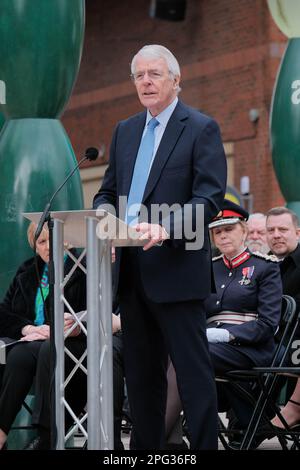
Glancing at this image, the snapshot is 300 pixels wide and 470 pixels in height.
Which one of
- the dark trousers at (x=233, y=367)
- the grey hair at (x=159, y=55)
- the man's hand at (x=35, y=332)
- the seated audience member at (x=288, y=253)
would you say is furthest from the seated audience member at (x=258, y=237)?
the grey hair at (x=159, y=55)

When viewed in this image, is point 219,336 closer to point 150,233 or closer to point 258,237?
point 150,233

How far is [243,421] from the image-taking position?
5434 millimetres

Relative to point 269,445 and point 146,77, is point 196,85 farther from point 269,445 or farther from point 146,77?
point 146,77

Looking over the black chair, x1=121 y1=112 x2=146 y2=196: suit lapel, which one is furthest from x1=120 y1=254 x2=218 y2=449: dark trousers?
the black chair

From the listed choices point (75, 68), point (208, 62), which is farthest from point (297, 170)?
point (208, 62)

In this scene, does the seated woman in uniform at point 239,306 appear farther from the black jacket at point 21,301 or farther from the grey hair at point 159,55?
the grey hair at point 159,55

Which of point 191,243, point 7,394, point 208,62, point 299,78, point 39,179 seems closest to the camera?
point 191,243

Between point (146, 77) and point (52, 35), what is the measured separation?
2.33 m

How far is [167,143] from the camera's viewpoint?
4008 millimetres

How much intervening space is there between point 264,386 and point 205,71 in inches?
496

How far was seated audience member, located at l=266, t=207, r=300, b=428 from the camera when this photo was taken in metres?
5.90

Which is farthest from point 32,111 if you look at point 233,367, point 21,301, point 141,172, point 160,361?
point 160,361

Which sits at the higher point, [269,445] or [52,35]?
[52,35]

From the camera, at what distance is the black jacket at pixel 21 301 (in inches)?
215
